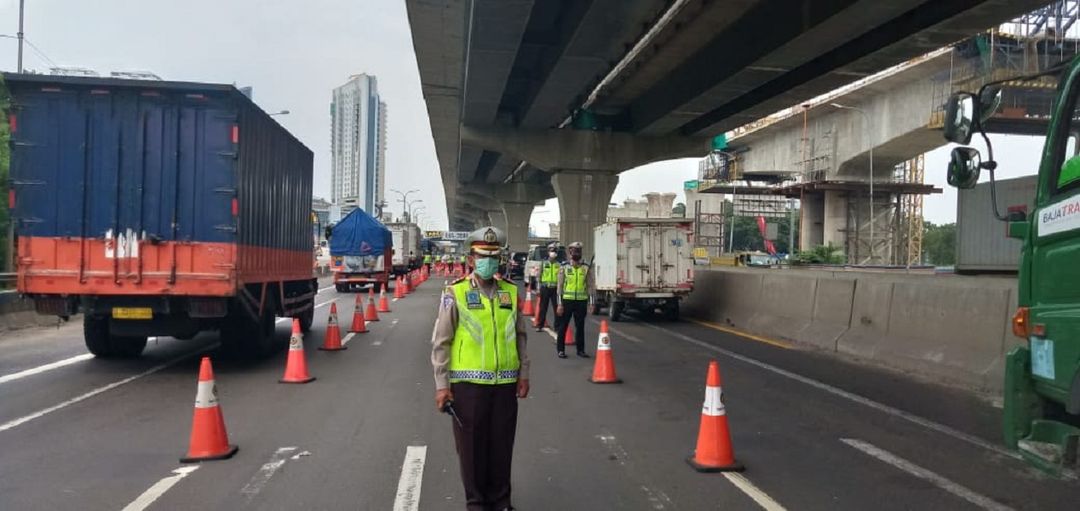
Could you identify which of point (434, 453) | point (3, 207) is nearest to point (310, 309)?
point (434, 453)

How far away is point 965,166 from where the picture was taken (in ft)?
16.2

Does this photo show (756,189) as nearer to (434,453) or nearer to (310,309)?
(310,309)

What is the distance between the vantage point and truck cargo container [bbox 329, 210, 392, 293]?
105 feet

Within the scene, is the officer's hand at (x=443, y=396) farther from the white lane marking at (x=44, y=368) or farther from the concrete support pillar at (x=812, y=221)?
the concrete support pillar at (x=812, y=221)

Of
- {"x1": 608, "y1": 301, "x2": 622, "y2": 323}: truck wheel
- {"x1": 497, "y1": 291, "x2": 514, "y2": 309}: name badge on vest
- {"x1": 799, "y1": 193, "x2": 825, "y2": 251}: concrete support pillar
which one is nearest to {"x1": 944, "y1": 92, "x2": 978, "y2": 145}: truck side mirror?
{"x1": 497, "y1": 291, "x2": 514, "y2": 309}: name badge on vest

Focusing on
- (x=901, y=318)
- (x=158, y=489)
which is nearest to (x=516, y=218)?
(x=901, y=318)

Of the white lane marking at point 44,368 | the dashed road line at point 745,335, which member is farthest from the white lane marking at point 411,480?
the dashed road line at point 745,335

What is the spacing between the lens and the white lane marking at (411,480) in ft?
17.2

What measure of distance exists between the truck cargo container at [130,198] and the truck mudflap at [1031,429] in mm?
8786

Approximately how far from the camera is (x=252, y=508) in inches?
203

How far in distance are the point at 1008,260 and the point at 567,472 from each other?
1709 centimetres

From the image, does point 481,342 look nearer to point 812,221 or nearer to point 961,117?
point 961,117

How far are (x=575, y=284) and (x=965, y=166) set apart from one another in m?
8.21

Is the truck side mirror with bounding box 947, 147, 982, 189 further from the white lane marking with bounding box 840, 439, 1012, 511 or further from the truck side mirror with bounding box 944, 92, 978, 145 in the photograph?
the white lane marking with bounding box 840, 439, 1012, 511
